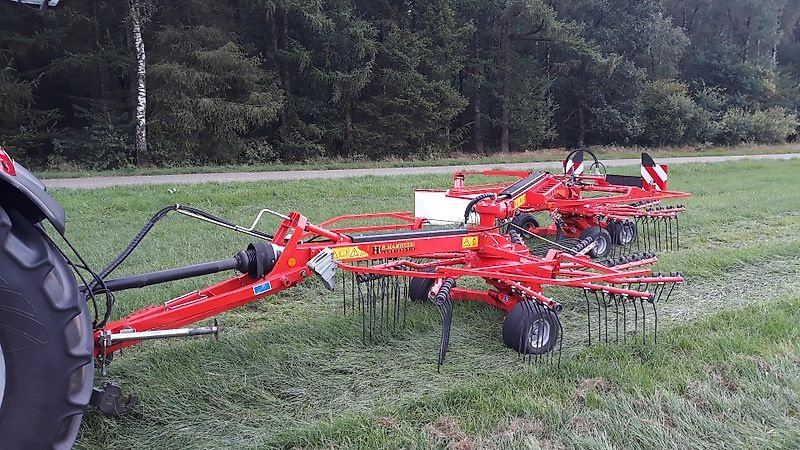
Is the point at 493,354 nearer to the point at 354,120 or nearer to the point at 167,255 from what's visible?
the point at 167,255

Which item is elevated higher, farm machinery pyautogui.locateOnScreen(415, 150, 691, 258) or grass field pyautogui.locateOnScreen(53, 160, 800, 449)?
farm machinery pyautogui.locateOnScreen(415, 150, 691, 258)

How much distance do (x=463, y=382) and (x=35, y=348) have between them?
77.3 inches

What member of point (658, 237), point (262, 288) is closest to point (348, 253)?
point (262, 288)

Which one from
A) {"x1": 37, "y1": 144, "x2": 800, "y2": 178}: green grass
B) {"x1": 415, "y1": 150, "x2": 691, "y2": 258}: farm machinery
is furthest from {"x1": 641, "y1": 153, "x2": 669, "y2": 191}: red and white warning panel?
{"x1": 37, "y1": 144, "x2": 800, "y2": 178}: green grass

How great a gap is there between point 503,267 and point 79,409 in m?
2.40

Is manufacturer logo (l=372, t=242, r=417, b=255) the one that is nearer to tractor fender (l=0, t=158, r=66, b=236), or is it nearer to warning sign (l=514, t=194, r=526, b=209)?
tractor fender (l=0, t=158, r=66, b=236)

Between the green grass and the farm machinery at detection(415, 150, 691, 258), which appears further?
the green grass

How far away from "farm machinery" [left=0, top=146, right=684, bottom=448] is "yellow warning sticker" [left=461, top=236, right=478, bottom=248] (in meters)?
0.01

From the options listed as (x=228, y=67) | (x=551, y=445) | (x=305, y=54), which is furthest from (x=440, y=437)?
(x=305, y=54)

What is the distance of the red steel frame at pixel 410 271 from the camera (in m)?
2.92

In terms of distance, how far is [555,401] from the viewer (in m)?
2.92

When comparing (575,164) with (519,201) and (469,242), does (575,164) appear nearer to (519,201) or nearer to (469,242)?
(519,201)

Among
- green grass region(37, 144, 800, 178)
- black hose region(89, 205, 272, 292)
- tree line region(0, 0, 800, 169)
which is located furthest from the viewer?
tree line region(0, 0, 800, 169)

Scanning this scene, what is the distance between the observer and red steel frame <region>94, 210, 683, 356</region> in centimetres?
292
